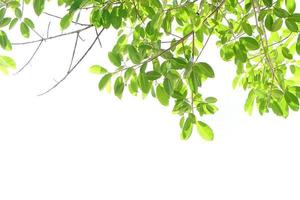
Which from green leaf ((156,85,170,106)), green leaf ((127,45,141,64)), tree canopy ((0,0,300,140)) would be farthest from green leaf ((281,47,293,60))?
green leaf ((127,45,141,64))

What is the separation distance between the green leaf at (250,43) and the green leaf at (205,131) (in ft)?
1.20

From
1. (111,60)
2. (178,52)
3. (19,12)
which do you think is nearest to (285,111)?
(178,52)

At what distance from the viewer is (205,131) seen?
1.94 meters

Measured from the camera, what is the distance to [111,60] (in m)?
1.81

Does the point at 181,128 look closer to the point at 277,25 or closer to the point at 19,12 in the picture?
the point at 277,25

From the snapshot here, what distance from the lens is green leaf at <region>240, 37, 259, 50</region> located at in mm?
1833

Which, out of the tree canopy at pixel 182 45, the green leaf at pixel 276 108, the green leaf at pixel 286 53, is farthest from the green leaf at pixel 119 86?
the green leaf at pixel 286 53

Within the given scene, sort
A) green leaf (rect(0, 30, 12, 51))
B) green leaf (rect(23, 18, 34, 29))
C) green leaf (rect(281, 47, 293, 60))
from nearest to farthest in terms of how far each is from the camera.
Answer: green leaf (rect(0, 30, 12, 51)), green leaf (rect(23, 18, 34, 29)), green leaf (rect(281, 47, 293, 60))

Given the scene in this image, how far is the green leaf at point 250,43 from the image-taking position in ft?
6.01

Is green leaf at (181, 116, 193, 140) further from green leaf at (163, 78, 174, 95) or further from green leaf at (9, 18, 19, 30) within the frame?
green leaf at (9, 18, 19, 30)

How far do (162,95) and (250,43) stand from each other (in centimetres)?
41

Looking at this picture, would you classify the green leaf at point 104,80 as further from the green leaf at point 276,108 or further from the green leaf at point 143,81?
the green leaf at point 276,108

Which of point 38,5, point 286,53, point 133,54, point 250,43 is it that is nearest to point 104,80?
point 133,54

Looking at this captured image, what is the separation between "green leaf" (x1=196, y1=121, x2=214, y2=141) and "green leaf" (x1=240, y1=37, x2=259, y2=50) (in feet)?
1.20
